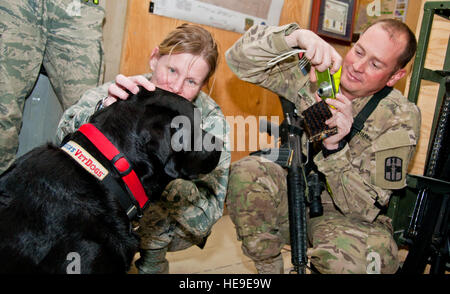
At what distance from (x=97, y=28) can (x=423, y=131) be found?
6.37 feet

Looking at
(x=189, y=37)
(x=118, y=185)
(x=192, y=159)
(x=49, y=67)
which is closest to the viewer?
(x=118, y=185)

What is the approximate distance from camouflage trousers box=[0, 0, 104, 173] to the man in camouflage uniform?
740 mm

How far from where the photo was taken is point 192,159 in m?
1.17

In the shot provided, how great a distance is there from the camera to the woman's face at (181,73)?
1409 mm

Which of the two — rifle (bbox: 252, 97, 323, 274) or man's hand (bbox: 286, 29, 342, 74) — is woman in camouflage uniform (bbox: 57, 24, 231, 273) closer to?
rifle (bbox: 252, 97, 323, 274)

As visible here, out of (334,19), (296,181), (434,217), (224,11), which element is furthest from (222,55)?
(434,217)

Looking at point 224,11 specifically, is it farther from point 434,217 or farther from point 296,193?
point 434,217

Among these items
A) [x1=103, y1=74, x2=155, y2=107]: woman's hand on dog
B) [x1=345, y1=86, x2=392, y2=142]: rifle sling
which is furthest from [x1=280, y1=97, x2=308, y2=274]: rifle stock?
[x1=103, y1=74, x2=155, y2=107]: woman's hand on dog

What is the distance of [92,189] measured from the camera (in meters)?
0.98

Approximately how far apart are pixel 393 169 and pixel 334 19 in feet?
6.25

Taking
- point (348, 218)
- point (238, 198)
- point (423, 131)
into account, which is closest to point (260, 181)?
point (238, 198)

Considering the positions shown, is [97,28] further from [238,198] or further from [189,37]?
[238,198]

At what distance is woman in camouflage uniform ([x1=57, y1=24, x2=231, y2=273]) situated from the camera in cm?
142

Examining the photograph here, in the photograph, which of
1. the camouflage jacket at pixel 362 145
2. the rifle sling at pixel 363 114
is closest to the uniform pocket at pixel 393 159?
the camouflage jacket at pixel 362 145
